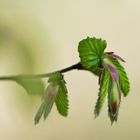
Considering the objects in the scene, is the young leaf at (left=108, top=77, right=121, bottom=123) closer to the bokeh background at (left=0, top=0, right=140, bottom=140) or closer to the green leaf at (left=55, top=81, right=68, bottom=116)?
the green leaf at (left=55, top=81, right=68, bottom=116)

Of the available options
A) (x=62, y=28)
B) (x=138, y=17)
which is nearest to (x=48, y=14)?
(x=62, y=28)

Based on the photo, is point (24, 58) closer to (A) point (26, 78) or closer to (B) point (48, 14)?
(A) point (26, 78)

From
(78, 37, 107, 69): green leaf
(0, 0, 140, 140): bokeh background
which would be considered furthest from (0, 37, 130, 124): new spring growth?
(0, 0, 140, 140): bokeh background

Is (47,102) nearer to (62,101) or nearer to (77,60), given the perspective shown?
(62,101)

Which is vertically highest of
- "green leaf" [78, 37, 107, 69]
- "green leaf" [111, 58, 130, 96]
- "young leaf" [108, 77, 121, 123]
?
"green leaf" [78, 37, 107, 69]

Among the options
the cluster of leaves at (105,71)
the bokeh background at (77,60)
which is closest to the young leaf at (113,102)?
the cluster of leaves at (105,71)

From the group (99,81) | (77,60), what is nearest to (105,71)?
(99,81)

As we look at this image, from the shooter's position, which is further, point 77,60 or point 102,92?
point 77,60

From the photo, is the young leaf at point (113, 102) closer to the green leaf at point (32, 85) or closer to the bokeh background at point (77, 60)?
the green leaf at point (32, 85)
